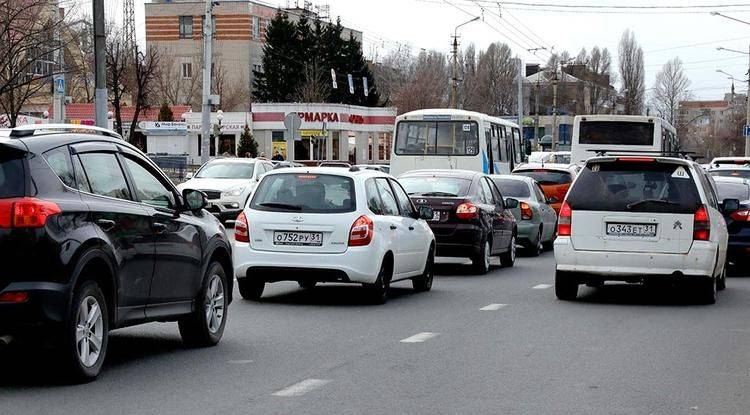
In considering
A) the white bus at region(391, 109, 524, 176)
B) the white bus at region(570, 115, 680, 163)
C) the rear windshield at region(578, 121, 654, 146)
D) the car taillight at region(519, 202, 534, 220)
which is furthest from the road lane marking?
the rear windshield at region(578, 121, 654, 146)

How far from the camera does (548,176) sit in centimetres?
3050

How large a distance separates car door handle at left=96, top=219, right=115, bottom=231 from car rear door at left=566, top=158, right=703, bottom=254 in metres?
7.35

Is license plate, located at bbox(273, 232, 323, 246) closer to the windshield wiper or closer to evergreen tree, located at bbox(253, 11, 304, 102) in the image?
the windshield wiper

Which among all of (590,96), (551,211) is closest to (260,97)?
(590,96)

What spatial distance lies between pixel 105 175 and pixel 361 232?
17.5 ft

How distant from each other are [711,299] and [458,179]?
17.7ft

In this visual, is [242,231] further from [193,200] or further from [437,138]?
[437,138]

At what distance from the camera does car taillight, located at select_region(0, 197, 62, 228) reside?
7930 millimetres

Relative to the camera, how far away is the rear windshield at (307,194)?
568 inches

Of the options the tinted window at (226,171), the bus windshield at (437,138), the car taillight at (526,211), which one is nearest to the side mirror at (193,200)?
the car taillight at (526,211)

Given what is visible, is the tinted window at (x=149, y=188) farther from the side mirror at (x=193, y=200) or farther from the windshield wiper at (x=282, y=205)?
the windshield wiper at (x=282, y=205)

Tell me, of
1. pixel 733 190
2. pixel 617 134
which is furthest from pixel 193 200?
pixel 617 134

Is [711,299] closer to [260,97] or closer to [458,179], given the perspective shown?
[458,179]

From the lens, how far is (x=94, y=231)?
8.54 metres
